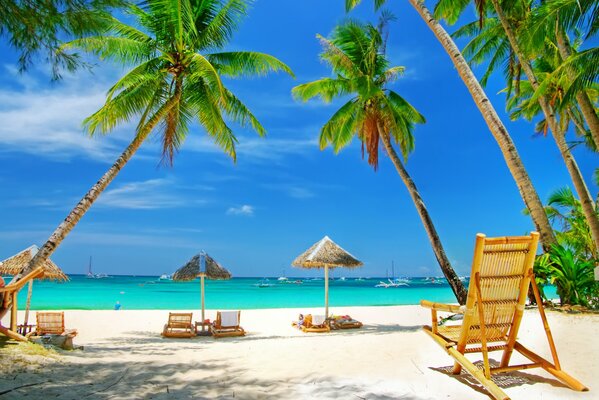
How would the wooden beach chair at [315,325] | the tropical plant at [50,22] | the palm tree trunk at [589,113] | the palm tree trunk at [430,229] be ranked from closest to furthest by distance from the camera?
the tropical plant at [50,22]
the palm tree trunk at [589,113]
the palm tree trunk at [430,229]
the wooden beach chair at [315,325]

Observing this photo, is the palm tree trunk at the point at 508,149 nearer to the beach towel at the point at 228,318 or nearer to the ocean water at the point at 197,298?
the beach towel at the point at 228,318

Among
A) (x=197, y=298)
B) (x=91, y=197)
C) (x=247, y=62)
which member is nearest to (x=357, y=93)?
(x=247, y=62)

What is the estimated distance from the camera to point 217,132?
10.5m

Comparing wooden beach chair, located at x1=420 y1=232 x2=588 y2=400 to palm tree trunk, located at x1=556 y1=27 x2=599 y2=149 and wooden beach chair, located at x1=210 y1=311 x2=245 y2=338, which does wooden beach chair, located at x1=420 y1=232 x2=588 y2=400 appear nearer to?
palm tree trunk, located at x1=556 y1=27 x2=599 y2=149

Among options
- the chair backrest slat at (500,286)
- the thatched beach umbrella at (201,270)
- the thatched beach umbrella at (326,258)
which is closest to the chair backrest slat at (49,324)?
the thatched beach umbrella at (201,270)

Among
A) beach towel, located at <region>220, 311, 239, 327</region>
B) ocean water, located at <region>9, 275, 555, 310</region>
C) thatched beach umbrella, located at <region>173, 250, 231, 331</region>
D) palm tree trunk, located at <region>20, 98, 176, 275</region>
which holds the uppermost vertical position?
palm tree trunk, located at <region>20, 98, 176, 275</region>

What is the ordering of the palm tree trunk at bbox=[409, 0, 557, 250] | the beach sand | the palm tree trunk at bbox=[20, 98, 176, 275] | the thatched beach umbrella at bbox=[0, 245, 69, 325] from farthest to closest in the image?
1. the thatched beach umbrella at bbox=[0, 245, 69, 325]
2. the palm tree trunk at bbox=[409, 0, 557, 250]
3. the palm tree trunk at bbox=[20, 98, 176, 275]
4. the beach sand

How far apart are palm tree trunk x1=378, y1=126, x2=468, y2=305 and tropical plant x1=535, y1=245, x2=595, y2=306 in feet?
7.60

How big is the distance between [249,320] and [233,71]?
27.1 ft

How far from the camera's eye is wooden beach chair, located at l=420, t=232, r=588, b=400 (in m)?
3.38

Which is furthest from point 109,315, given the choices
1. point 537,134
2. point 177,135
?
point 537,134

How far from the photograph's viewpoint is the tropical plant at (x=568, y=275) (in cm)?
740

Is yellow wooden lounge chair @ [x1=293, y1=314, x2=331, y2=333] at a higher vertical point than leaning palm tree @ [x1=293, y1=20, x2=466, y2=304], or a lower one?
lower

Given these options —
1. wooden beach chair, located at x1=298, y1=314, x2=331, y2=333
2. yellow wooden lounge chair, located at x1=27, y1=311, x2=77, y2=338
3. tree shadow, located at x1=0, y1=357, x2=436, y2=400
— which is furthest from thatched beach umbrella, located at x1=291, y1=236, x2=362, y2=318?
tree shadow, located at x1=0, y1=357, x2=436, y2=400
